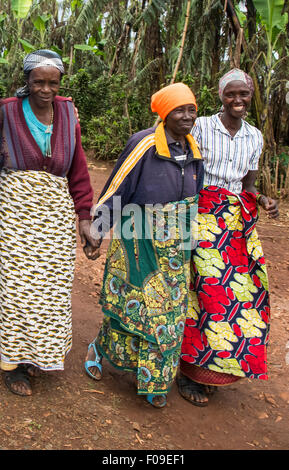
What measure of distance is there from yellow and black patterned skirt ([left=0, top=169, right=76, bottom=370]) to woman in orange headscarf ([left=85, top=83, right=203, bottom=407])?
26 centimetres

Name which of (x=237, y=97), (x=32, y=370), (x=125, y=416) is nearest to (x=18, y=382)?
(x=32, y=370)

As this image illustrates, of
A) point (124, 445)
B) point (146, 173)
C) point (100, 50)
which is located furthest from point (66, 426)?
point (100, 50)

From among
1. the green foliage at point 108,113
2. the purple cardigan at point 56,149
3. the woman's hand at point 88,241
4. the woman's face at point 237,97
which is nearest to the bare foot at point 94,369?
the woman's hand at point 88,241

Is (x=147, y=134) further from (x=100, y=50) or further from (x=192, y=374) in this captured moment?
(x=100, y=50)

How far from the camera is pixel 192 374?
3.29m

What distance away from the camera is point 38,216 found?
2.80m

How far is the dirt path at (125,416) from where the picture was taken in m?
2.72

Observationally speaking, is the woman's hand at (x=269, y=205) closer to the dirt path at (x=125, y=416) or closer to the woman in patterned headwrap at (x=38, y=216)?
the woman in patterned headwrap at (x=38, y=216)

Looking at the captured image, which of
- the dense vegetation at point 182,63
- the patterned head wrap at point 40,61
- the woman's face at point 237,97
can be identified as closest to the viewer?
the patterned head wrap at point 40,61

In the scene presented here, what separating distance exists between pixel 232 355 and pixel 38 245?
1.35 meters

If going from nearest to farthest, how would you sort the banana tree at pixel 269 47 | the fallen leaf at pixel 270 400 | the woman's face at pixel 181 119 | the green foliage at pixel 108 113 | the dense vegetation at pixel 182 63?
1. the woman's face at pixel 181 119
2. the fallen leaf at pixel 270 400
3. the banana tree at pixel 269 47
4. the dense vegetation at pixel 182 63
5. the green foliage at pixel 108 113

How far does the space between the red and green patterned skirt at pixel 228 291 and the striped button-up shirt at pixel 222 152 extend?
3.8 inches

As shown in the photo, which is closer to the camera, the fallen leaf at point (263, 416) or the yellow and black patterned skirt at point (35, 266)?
the yellow and black patterned skirt at point (35, 266)

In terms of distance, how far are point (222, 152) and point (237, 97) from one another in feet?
→ 1.12
